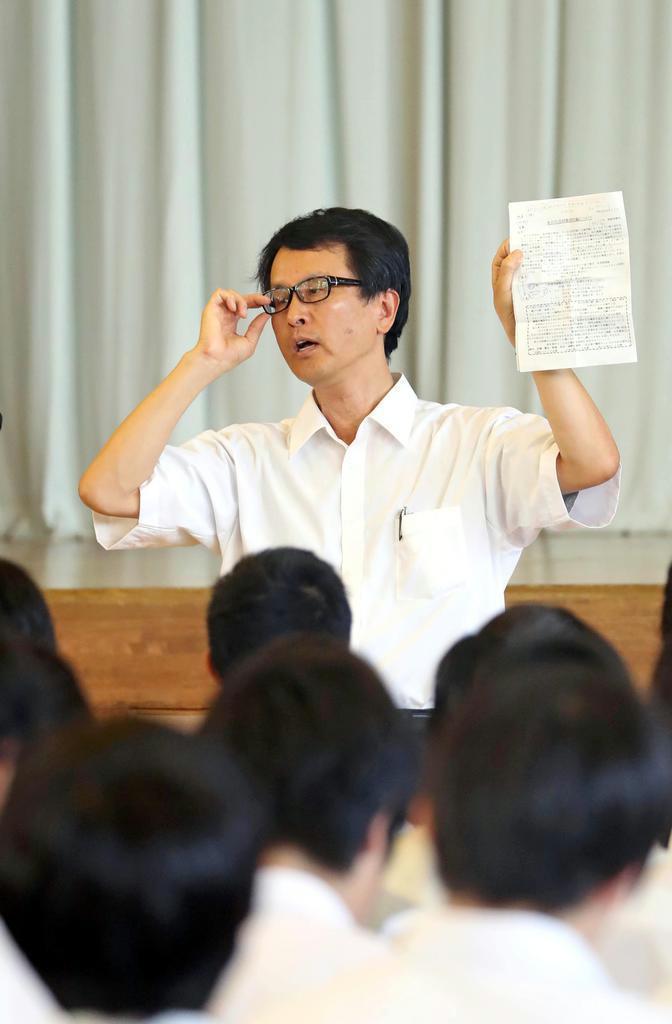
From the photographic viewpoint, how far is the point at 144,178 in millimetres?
5367

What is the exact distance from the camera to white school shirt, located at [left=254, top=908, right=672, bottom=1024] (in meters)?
0.81

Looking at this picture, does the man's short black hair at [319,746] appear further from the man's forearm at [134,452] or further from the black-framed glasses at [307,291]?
the black-framed glasses at [307,291]

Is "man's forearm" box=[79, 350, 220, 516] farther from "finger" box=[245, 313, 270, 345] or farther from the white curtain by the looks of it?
the white curtain

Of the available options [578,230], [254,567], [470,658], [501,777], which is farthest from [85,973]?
[578,230]

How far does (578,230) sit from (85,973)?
1568mm

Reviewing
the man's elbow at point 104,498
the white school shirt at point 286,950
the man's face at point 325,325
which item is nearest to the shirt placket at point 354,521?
the man's face at point 325,325

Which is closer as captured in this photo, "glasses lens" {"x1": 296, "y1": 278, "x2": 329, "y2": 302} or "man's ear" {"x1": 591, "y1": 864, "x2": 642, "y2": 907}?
"man's ear" {"x1": 591, "y1": 864, "x2": 642, "y2": 907}

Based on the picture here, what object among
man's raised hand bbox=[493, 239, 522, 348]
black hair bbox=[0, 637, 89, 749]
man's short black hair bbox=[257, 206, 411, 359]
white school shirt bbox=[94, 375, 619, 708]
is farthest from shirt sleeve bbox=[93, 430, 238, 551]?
black hair bbox=[0, 637, 89, 749]

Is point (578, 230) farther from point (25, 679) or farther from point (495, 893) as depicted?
point (495, 893)

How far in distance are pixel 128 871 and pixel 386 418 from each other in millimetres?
1745

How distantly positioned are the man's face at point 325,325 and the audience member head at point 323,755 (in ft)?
4.51

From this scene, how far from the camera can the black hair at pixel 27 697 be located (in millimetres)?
1226

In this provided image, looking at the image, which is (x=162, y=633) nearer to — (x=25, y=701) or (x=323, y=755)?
(x=25, y=701)

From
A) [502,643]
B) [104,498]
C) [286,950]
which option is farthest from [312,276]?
[286,950]
